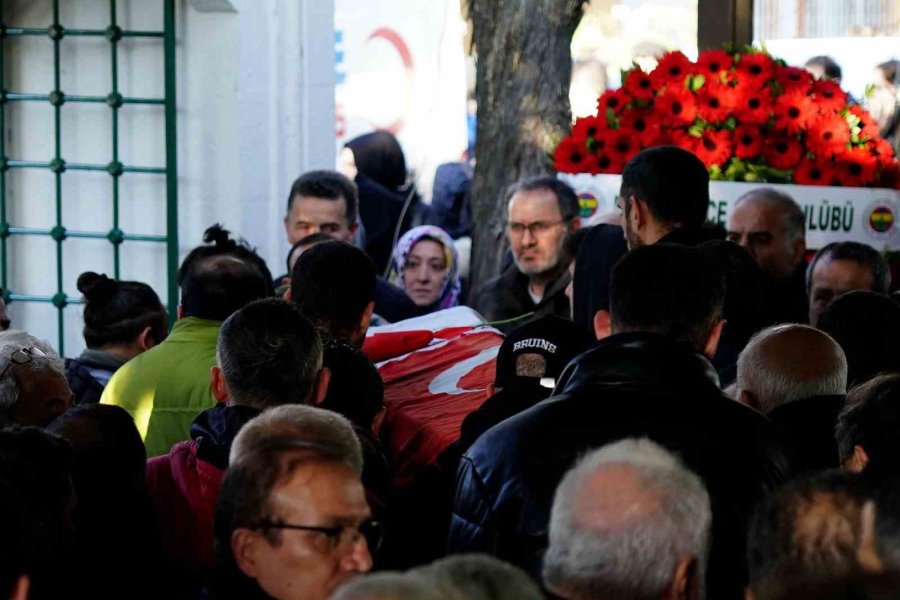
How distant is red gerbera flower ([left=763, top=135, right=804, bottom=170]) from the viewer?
6.14 m

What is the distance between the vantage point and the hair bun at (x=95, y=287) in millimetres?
5375

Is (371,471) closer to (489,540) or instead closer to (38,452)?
(489,540)

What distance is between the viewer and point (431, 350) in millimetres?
5109

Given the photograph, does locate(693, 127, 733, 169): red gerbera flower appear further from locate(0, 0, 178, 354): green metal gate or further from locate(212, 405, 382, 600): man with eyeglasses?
locate(212, 405, 382, 600): man with eyeglasses

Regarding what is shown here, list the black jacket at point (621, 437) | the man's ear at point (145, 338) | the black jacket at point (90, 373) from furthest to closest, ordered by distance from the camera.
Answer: the man's ear at point (145, 338) < the black jacket at point (90, 373) < the black jacket at point (621, 437)

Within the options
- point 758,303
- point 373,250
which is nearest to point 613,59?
point 373,250

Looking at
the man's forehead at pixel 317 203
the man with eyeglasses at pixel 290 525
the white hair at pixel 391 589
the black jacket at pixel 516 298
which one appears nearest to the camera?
the white hair at pixel 391 589

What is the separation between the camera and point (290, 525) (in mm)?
2844

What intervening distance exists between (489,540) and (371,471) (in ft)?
1.82

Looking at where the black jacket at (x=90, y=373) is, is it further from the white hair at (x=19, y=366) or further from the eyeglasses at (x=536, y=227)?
the eyeglasses at (x=536, y=227)

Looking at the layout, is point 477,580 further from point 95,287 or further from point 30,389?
point 95,287

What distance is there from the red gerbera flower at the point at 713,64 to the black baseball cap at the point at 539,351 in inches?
91.0

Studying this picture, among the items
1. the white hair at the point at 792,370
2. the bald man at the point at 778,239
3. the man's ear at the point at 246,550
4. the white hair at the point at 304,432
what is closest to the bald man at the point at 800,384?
the white hair at the point at 792,370

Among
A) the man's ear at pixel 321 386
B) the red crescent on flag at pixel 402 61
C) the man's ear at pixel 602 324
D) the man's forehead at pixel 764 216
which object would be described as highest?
the red crescent on flag at pixel 402 61
